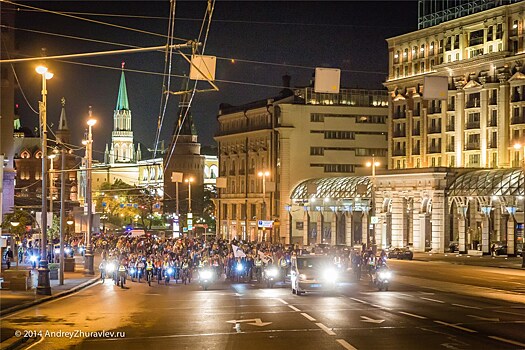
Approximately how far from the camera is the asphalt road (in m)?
20.9

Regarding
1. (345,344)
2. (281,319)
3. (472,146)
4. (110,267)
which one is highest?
(472,146)

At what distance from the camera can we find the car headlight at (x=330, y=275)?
37.4 m

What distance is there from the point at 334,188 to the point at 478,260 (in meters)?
35.9

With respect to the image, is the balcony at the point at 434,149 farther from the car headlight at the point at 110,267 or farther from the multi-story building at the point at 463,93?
the car headlight at the point at 110,267

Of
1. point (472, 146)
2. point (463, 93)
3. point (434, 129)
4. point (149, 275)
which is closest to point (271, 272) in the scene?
point (149, 275)

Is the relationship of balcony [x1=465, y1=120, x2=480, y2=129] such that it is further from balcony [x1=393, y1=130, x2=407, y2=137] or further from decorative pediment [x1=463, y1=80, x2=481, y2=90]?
balcony [x1=393, y1=130, x2=407, y2=137]

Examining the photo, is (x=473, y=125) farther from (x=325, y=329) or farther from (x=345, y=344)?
(x=345, y=344)

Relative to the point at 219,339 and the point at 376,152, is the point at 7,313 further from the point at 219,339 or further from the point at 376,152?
the point at 376,152

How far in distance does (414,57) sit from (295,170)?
2274 centimetres

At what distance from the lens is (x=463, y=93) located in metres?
104

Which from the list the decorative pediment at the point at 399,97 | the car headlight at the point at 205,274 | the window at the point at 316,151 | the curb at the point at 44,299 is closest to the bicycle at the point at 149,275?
the curb at the point at 44,299

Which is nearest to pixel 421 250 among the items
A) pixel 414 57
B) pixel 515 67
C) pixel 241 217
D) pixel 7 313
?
pixel 515 67

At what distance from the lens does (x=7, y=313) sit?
1148 inches

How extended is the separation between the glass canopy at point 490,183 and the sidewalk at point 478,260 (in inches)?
225
